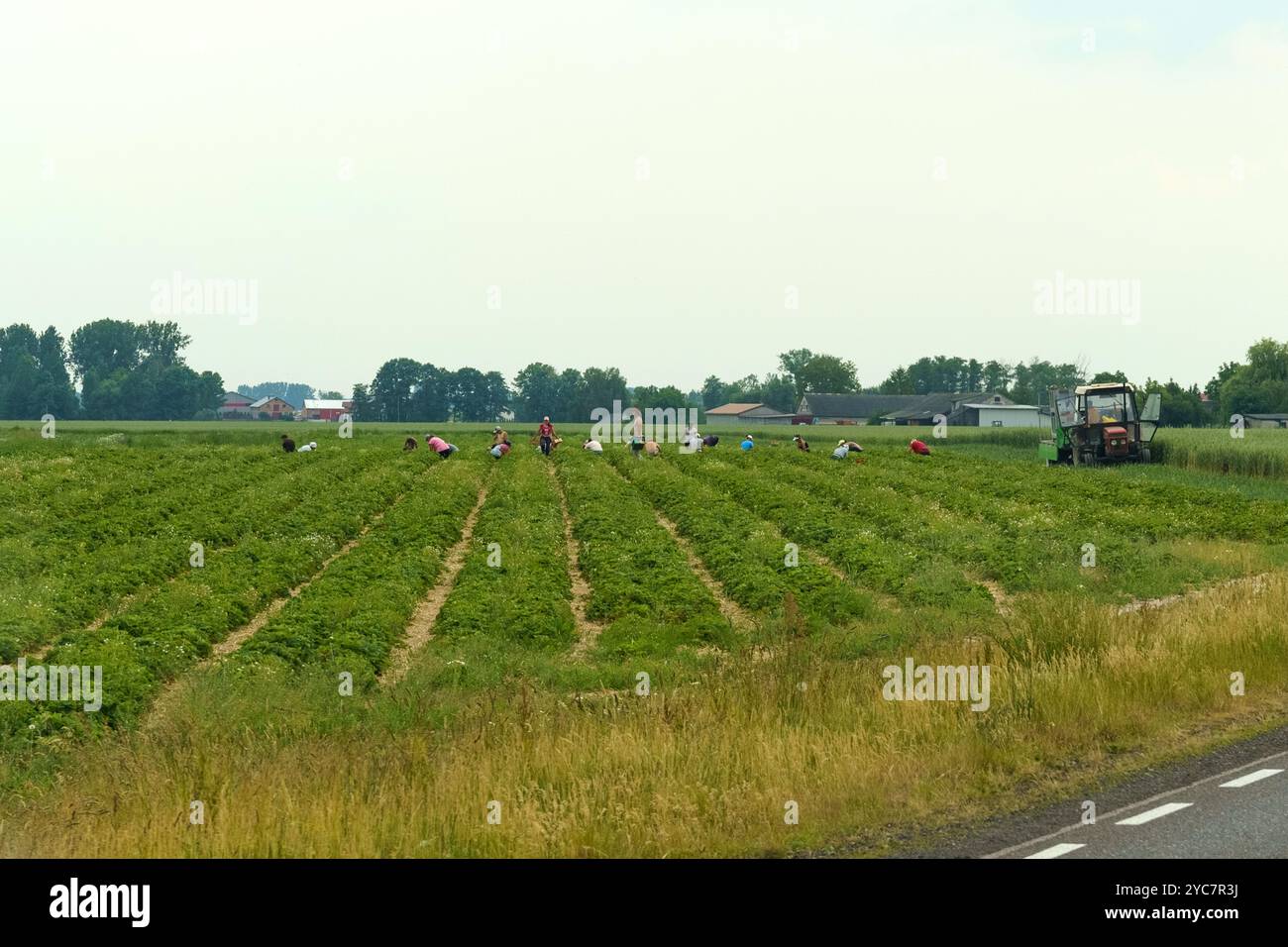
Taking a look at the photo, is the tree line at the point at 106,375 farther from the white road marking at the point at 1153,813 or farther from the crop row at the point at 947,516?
the white road marking at the point at 1153,813

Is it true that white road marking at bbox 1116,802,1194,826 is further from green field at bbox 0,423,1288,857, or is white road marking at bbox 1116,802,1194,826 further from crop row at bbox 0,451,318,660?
crop row at bbox 0,451,318,660

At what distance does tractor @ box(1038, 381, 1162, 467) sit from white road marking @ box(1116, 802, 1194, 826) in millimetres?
42392

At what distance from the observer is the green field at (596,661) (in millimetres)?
9062

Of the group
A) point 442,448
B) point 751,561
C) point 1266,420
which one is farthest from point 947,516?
point 1266,420

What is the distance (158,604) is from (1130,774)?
1360 cm

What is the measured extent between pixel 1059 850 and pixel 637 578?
13499 millimetres

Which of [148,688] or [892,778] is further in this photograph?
[148,688]

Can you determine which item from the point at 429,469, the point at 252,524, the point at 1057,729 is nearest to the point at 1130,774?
the point at 1057,729

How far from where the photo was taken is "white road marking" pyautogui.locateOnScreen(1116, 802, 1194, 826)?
28.0 ft

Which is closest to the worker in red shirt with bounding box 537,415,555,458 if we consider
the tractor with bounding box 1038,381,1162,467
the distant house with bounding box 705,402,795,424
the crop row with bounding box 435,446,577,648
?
the tractor with bounding box 1038,381,1162,467

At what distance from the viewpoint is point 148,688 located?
13.8 m

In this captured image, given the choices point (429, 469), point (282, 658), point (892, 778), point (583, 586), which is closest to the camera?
point (892, 778)

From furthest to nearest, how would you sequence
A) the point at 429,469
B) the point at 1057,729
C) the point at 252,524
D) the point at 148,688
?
the point at 429,469, the point at 252,524, the point at 148,688, the point at 1057,729
